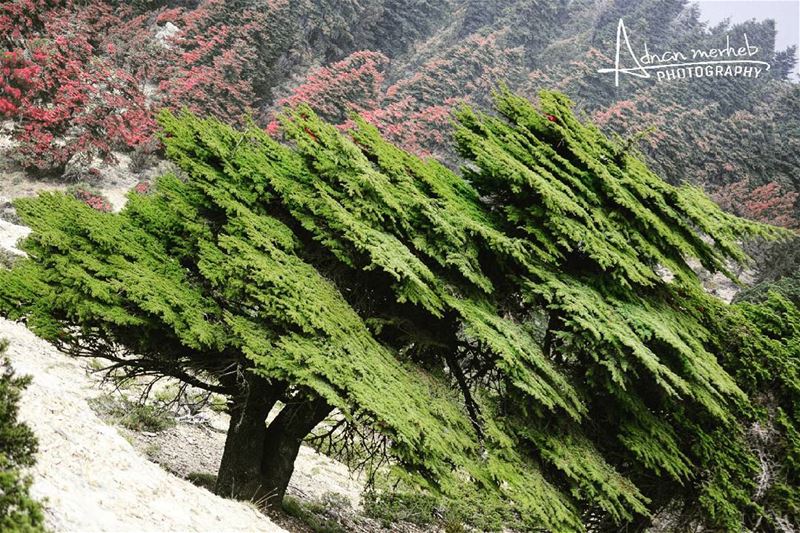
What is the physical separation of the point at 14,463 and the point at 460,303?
458cm

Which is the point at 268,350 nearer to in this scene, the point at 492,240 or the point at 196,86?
the point at 492,240

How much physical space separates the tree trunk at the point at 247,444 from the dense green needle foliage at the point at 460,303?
421 millimetres

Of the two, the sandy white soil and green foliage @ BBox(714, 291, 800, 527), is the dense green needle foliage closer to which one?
green foliage @ BBox(714, 291, 800, 527)

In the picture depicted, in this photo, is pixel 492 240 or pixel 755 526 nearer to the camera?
pixel 492 240

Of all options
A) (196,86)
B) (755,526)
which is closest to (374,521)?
(755,526)

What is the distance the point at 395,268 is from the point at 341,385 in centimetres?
162

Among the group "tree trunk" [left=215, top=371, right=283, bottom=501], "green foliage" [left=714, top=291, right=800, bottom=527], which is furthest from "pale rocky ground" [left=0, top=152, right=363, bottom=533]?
"green foliage" [left=714, top=291, right=800, bottom=527]

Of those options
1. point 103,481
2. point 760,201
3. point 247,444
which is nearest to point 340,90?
point 760,201

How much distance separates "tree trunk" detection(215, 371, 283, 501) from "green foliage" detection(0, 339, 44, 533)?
322cm

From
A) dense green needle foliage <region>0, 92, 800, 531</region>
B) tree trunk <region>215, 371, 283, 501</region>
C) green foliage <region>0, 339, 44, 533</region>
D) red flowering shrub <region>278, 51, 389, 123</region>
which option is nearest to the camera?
green foliage <region>0, 339, 44, 533</region>

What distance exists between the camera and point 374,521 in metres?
10.1

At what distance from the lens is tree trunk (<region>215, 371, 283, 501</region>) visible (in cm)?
716

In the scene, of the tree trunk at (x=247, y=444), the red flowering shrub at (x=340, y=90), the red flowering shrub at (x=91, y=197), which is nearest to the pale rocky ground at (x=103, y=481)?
the tree trunk at (x=247, y=444)

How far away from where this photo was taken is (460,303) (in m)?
A: 6.72
